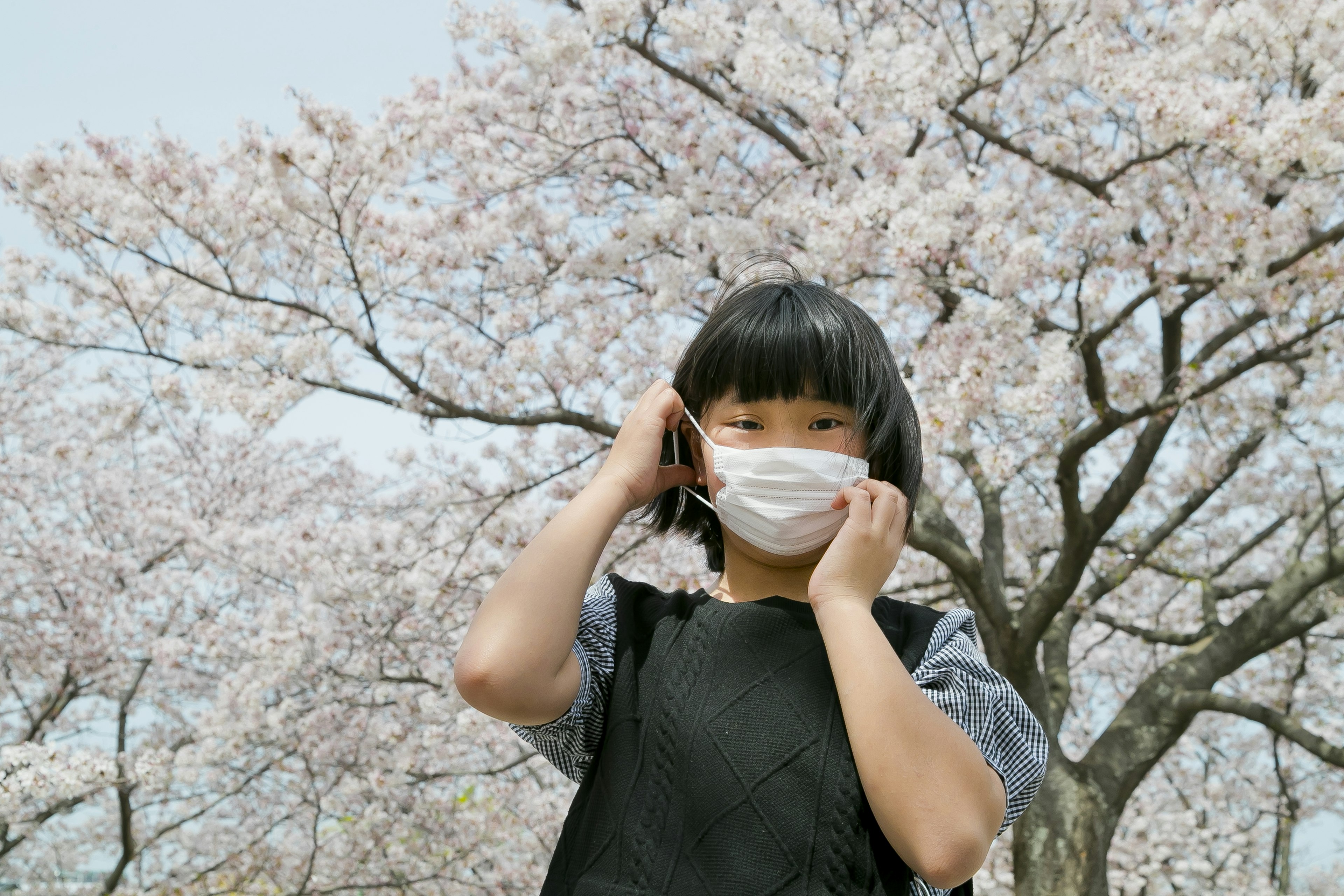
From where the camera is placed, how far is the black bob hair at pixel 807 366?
1.26 metres

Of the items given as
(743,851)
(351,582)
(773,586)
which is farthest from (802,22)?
(743,851)

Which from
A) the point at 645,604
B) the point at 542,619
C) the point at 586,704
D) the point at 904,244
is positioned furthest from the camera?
the point at 904,244

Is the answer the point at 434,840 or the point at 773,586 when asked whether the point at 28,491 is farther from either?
the point at 773,586

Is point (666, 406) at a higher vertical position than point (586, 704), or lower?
higher

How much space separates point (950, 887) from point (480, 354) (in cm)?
476

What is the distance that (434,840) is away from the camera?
6.77m

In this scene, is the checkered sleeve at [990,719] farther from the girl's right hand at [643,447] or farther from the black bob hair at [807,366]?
the girl's right hand at [643,447]

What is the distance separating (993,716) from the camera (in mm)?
1188

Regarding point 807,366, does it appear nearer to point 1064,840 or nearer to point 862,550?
point 862,550

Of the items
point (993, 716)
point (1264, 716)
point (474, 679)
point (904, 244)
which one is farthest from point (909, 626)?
point (1264, 716)

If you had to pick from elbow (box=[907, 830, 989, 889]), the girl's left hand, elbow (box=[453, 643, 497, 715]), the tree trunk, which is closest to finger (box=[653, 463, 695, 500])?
the girl's left hand

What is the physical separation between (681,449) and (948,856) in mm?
637

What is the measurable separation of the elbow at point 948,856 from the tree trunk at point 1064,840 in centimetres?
406

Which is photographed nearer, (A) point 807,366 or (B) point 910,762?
(B) point 910,762
